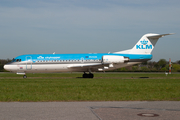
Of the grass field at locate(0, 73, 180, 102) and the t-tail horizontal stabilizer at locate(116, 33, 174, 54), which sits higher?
the t-tail horizontal stabilizer at locate(116, 33, 174, 54)

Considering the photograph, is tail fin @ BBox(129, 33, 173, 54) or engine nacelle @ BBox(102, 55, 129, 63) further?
tail fin @ BBox(129, 33, 173, 54)

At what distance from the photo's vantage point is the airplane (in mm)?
34312

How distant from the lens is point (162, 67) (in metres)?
106

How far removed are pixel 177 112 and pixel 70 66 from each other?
1053 inches

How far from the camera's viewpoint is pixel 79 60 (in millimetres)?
34469

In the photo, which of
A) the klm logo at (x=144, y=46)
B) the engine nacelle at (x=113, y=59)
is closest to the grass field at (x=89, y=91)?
the engine nacelle at (x=113, y=59)

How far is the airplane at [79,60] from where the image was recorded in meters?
34.3

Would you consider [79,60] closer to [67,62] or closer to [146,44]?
[67,62]

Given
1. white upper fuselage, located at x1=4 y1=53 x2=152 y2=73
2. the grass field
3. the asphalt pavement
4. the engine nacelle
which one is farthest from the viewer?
white upper fuselage, located at x1=4 y1=53 x2=152 y2=73

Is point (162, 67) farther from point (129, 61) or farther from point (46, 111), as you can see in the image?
point (46, 111)

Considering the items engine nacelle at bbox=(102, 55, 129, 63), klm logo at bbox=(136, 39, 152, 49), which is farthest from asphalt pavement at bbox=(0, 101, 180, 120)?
klm logo at bbox=(136, 39, 152, 49)

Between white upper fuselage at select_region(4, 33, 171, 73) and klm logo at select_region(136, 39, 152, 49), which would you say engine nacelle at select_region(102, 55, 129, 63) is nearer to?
white upper fuselage at select_region(4, 33, 171, 73)

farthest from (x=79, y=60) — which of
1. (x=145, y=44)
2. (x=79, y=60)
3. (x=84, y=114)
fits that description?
(x=84, y=114)

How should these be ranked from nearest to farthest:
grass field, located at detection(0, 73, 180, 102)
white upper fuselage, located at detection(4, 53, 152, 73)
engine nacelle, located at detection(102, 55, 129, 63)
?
1. grass field, located at detection(0, 73, 180, 102)
2. engine nacelle, located at detection(102, 55, 129, 63)
3. white upper fuselage, located at detection(4, 53, 152, 73)
